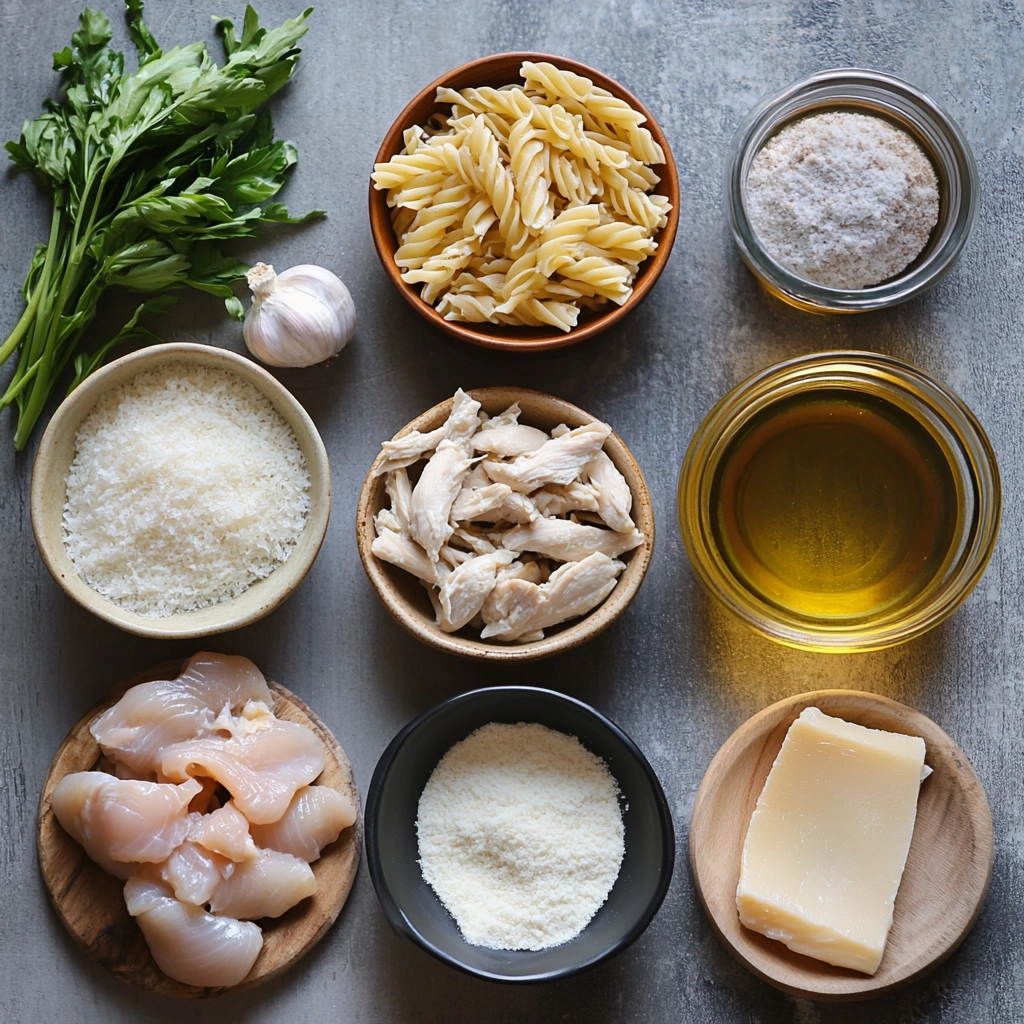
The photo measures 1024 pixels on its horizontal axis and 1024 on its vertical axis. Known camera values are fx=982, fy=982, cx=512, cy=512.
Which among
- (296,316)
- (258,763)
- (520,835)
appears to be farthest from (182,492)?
(520,835)

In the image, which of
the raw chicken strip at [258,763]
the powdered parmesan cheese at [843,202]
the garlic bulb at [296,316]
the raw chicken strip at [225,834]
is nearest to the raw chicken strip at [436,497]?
the garlic bulb at [296,316]

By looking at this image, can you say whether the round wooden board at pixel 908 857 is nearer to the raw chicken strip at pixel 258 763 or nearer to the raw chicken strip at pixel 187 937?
the raw chicken strip at pixel 258 763

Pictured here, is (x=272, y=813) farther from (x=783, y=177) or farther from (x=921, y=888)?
(x=783, y=177)

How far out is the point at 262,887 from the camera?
74.0 inches

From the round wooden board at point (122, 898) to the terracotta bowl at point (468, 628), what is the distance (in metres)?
0.36

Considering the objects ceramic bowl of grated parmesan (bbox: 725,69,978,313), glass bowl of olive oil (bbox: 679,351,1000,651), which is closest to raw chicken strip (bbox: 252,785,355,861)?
glass bowl of olive oil (bbox: 679,351,1000,651)

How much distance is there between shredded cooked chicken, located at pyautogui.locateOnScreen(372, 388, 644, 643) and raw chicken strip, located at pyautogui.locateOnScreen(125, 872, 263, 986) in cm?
72

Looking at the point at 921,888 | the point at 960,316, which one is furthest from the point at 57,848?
the point at 960,316

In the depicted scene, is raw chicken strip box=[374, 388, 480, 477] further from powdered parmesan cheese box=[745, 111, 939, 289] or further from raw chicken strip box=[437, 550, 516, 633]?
powdered parmesan cheese box=[745, 111, 939, 289]

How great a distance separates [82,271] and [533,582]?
114cm

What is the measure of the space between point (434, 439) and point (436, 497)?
13 centimetres

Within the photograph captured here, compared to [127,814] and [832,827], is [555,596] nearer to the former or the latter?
[832,827]

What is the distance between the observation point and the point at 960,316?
2133mm

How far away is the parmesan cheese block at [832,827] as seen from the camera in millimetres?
1902
